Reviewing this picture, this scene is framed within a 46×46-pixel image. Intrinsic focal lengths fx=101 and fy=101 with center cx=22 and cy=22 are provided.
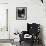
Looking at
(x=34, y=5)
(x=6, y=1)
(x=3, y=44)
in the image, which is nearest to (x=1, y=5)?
(x=6, y=1)

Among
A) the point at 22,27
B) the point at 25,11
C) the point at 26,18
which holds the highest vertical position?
the point at 25,11

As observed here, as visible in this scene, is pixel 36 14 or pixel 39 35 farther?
pixel 36 14

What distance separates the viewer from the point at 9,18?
3.41 metres

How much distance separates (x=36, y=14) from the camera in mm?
3332

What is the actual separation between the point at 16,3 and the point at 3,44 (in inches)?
62.7

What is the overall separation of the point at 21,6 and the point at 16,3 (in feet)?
0.64

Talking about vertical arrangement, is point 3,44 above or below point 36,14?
below

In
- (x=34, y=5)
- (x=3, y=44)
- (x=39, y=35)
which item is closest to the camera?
(x=3, y=44)

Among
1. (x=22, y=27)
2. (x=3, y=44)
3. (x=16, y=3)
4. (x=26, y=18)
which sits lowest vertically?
(x=3, y=44)

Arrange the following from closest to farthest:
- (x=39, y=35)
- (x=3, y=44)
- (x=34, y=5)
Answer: (x=3, y=44)
(x=39, y=35)
(x=34, y=5)

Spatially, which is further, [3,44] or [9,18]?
[9,18]

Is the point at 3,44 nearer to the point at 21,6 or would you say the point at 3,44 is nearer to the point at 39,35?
the point at 39,35

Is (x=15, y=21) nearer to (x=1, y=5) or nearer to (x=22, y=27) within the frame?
(x=22, y=27)

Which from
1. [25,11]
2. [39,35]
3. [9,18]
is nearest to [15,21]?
[9,18]
